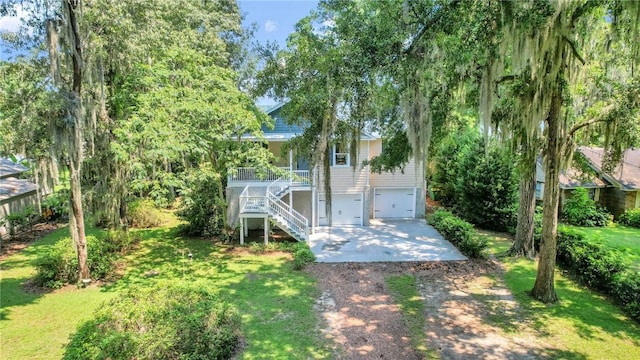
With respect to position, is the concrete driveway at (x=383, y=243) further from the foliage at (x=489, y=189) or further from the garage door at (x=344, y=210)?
the foliage at (x=489, y=189)

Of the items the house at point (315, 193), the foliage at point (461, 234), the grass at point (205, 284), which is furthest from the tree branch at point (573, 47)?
the grass at point (205, 284)

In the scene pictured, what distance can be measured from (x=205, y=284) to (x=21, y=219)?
12.4 m

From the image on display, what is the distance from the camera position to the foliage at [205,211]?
13.5m

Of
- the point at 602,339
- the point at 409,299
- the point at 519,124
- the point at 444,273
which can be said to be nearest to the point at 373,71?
the point at 519,124

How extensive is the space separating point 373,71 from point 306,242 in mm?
7732

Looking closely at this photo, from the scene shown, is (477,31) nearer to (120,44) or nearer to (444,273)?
(444,273)

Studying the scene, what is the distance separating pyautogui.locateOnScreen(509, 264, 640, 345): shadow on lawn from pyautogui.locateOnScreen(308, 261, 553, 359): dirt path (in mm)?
377

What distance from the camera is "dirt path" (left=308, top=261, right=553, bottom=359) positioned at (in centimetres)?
633

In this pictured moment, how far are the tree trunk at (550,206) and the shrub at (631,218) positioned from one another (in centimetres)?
1173

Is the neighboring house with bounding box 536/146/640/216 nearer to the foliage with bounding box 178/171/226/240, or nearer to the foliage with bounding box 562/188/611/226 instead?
the foliage with bounding box 562/188/611/226

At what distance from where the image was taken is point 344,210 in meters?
16.0

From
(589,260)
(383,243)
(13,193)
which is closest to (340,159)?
(383,243)

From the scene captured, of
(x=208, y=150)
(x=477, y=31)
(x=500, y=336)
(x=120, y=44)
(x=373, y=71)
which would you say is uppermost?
(x=120, y=44)

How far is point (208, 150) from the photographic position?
11.8 m
